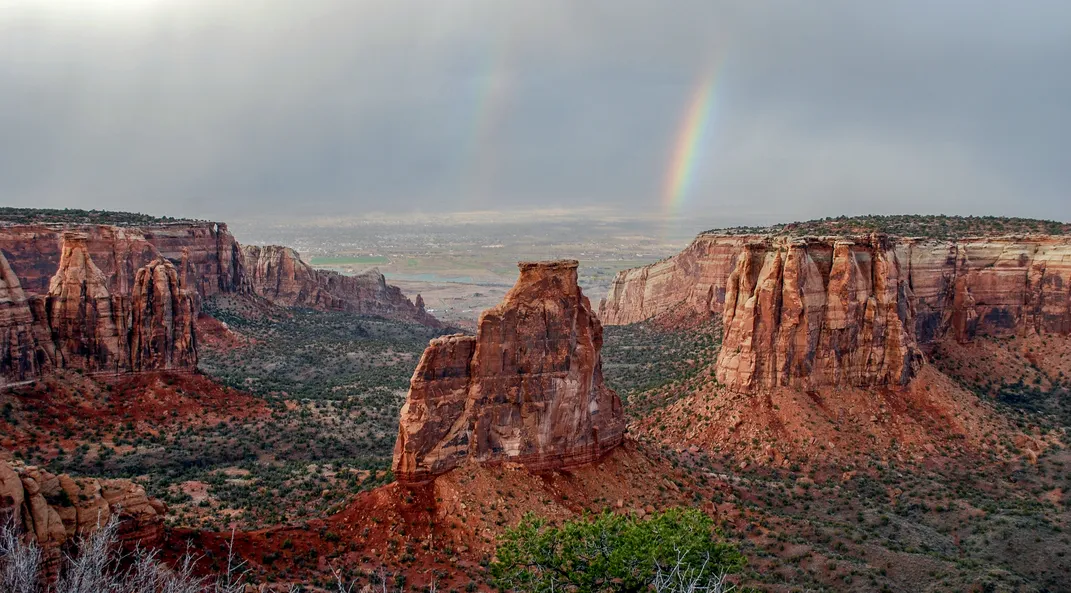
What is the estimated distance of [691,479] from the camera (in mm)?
41438

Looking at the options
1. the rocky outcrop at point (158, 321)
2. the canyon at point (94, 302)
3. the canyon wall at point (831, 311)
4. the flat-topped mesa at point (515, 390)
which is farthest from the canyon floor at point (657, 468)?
the canyon wall at point (831, 311)

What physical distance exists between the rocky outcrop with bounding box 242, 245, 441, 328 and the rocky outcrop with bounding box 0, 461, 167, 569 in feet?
302

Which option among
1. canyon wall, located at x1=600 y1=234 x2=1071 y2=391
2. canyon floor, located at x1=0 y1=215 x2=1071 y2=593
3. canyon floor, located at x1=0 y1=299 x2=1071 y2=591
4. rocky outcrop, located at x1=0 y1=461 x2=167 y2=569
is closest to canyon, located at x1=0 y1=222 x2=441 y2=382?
canyon floor, located at x1=0 y1=215 x2=1071 y2=593

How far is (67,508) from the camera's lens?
22.4 m

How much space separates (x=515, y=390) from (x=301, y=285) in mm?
91962

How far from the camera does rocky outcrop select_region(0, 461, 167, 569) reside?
2106 cm

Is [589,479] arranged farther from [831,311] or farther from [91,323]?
[91,323]

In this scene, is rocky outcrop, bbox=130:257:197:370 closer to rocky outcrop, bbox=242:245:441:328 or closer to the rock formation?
the rock formation

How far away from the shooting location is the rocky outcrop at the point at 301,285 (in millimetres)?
119375

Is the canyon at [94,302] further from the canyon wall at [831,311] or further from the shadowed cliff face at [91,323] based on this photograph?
the canyon wall at [831,311]

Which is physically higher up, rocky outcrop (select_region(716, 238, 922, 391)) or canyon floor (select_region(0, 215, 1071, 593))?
rocky outcrop (select_region(716, 238, 922, 391))

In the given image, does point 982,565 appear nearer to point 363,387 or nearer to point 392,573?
point 392,573

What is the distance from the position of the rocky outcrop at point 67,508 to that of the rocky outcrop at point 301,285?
92.1 meters

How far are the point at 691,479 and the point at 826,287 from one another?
19.6 metres
